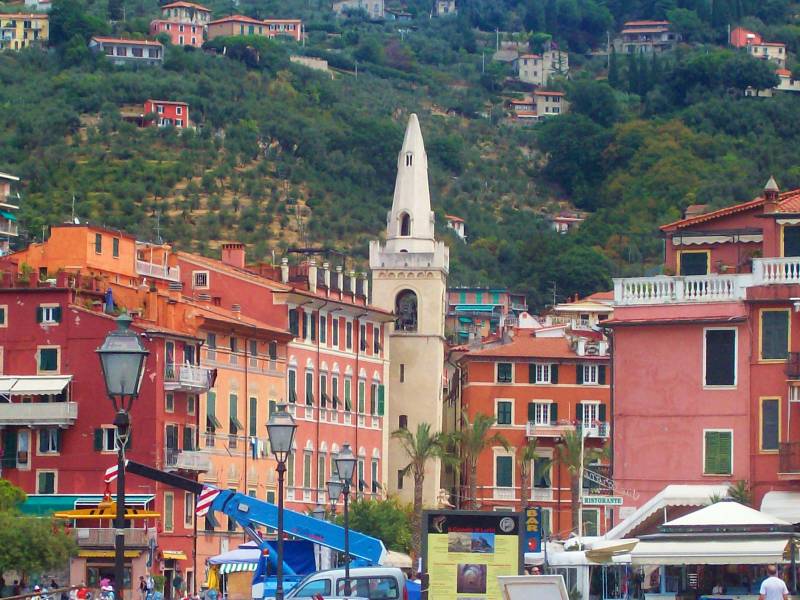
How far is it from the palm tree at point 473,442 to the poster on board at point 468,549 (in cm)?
6628

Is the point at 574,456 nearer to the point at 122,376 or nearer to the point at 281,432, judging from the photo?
the point at 281,432

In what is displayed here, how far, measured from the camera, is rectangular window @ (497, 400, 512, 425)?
11638cm

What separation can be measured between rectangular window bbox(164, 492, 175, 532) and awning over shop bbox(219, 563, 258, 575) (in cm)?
1122

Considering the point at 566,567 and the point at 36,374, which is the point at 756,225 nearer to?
the point at 566,567

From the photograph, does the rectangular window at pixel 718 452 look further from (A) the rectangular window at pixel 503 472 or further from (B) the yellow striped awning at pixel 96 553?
(A) the rectangular window at pixel 503 472

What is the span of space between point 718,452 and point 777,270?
15.7ft

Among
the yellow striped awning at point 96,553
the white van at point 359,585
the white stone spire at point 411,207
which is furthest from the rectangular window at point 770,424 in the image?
the white stone spire at point 411,207

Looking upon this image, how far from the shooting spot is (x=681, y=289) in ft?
214

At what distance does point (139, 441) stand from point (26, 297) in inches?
242

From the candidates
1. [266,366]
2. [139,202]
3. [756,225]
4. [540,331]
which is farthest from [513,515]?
[139,202]

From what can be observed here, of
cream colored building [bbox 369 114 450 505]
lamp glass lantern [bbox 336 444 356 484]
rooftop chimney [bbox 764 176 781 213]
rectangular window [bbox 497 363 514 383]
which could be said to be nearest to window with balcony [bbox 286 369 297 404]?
cream colored building [bbox 369 114 450 505]

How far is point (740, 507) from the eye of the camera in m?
50.4

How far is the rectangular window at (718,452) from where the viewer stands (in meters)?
64.7

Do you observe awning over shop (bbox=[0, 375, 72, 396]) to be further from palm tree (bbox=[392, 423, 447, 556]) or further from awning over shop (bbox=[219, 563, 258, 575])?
palm tree (bbox=[392, 423, 447, 556])
